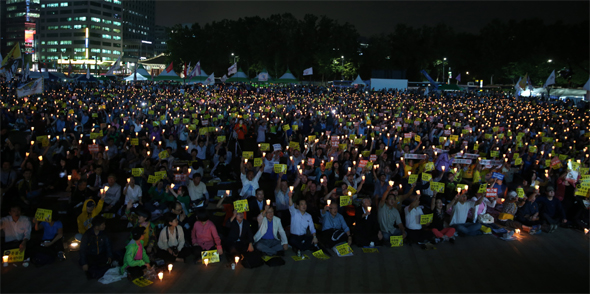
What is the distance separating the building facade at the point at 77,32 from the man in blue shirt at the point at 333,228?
130925 mm

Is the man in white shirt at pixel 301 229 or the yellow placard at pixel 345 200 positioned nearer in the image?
the man in white shirt at pixel 301 229

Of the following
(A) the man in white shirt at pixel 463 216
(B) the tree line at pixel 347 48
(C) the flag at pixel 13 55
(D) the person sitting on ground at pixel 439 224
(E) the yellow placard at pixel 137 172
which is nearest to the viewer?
(D) the person sitting on ground at pixel 439 224

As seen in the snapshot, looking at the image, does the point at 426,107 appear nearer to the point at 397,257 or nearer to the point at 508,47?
the point at 397,257

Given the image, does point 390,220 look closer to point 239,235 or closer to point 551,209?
point 239,235

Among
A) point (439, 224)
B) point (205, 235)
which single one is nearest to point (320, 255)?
point (205, 235)

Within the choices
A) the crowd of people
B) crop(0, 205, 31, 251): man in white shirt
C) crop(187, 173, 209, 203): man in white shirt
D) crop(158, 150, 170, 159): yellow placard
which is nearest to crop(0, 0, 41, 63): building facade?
the crowd of people

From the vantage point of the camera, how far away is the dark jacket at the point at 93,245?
5891 millimetres

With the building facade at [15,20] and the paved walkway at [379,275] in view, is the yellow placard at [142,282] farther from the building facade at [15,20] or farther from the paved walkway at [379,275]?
the building facade at [15,20]

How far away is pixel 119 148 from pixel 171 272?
25.3ft

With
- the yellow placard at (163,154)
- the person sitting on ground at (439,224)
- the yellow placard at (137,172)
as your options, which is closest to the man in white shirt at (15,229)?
the yellow placard at (137,172)

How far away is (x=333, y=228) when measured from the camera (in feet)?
23.8

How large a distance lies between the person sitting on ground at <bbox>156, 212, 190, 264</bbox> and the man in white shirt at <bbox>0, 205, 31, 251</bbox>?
200 cm

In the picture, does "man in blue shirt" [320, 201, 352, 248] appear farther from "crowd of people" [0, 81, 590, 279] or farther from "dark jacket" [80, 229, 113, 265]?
"dark jacket" [80, 229, 113, 265]

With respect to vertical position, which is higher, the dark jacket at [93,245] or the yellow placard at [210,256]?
the dark jacket at [93,245]
